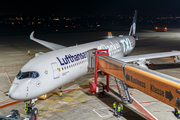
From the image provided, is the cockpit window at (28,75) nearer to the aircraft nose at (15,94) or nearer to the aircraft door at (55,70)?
the aircraft nose at (15,94)

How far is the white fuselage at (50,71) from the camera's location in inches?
575

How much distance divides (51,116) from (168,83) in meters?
9.87

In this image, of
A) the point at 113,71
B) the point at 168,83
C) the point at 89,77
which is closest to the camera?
the point at 168,83

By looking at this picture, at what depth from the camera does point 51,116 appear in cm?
1617

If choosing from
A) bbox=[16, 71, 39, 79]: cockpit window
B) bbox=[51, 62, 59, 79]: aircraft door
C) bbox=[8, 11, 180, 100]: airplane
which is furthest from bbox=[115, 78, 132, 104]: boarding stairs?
bbox=[16, 71, 39, 79]: cockpit window

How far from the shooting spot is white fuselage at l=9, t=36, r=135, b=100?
14.6 meters

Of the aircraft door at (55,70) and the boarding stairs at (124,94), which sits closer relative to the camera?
the aircraft door at (55,70)

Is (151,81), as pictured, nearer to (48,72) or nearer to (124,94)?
(124,94)

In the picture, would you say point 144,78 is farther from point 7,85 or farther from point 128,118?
point 7,85

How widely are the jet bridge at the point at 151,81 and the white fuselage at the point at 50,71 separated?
3850 mm

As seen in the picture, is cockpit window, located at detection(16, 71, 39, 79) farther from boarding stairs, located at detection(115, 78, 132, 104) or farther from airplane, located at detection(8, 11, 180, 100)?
boarding stairs, located at detection(115, 78, 132, 104)

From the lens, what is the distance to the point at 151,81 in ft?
42.4

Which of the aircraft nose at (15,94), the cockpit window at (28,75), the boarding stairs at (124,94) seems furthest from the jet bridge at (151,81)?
the aircraft nose at (15,94)

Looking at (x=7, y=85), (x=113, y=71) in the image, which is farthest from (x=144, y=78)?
(x=7, y=85)
